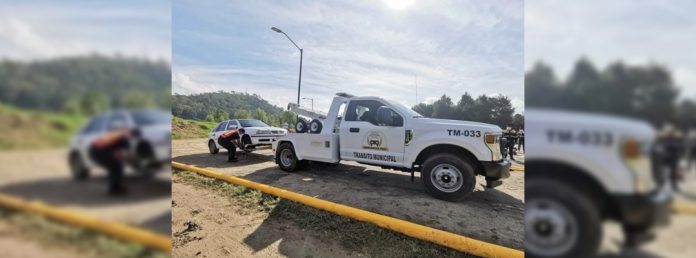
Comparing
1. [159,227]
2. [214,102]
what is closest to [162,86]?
[159,227]

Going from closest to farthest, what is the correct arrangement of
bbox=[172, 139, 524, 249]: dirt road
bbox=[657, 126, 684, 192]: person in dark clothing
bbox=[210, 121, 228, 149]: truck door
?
bbox=[657, 126, 684, 192]: person in dark clothing, bbox=[172, 139, 524, 249]: dirt road, bbox=[210, 121, 228, 149]: truck door

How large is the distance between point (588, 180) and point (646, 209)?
0.34 feet

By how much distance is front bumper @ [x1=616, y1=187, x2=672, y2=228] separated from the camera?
1.48ft

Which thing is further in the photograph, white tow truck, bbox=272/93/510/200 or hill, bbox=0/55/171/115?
white tow truck, bbox=272/93/510/200

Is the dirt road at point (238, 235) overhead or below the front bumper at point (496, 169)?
below

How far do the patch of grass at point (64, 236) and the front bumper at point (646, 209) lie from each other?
39.1 inches

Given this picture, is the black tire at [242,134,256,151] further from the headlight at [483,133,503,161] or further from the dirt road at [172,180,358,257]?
the headlight at [483,133,503,161]

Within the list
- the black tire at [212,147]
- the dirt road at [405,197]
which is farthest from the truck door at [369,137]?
the black tire at [212,147]

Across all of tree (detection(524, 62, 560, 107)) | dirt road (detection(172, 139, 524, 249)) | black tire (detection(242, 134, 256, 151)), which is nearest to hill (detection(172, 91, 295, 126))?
black tire (detection(242, 134, 256, 151))

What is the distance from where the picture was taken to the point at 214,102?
16.0ft

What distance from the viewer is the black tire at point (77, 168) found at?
60 centimetres

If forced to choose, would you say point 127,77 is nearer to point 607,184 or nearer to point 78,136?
point 78,136

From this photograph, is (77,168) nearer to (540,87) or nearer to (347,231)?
(540,87)

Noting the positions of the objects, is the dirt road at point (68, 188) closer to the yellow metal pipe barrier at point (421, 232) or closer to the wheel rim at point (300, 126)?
the yellow metal pipe barrier at point (421, 232)
